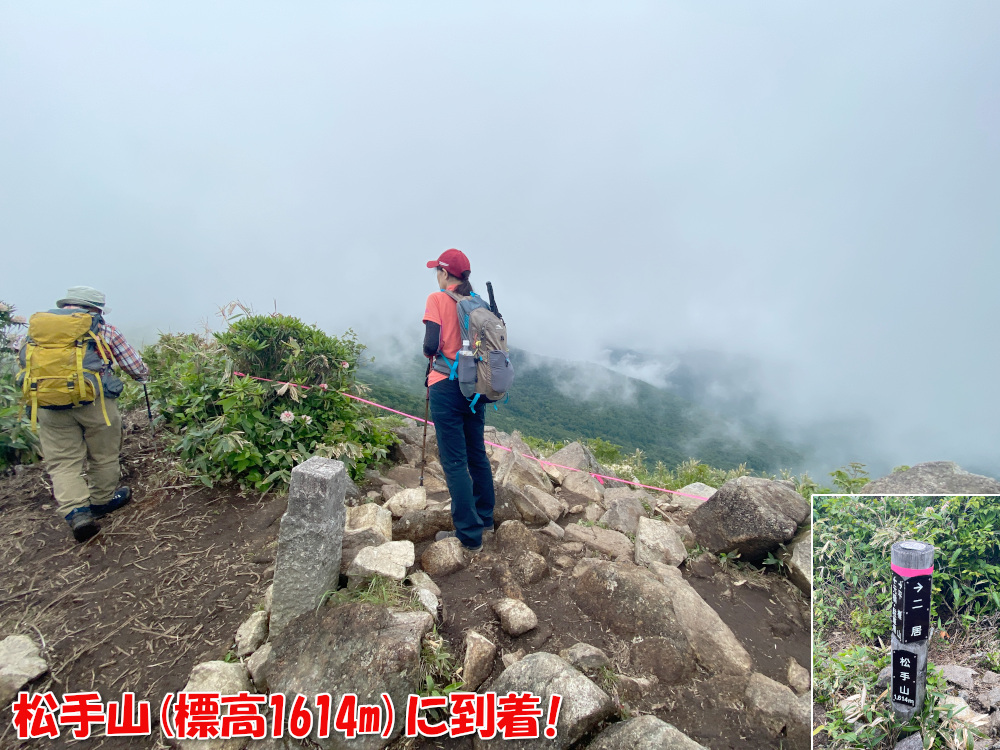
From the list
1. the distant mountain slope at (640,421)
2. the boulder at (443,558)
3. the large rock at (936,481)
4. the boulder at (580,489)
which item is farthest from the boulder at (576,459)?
the distant mountain slope at (640,421)

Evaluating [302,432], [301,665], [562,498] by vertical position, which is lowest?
[562,498]

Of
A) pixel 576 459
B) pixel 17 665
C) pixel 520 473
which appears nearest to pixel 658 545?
pixel 520 473

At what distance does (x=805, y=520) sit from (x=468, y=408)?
3892mm

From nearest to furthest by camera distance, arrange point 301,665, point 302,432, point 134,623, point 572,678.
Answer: point 572,678, point 301,665, point 134,623, point 302,432

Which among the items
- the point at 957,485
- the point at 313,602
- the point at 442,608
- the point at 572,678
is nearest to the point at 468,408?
the point at 442,608

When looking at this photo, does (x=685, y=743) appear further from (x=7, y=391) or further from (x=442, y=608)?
(x=7, y=391)

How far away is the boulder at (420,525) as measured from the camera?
485 centimetres

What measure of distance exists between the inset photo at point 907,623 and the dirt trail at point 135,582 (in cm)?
435

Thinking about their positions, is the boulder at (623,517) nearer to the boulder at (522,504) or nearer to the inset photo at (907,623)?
the boulder at (522,504)

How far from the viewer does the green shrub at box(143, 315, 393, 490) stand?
19.4ft

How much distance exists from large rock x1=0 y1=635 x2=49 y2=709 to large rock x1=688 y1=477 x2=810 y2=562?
6231 millimetres

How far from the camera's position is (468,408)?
Result: 181 inches

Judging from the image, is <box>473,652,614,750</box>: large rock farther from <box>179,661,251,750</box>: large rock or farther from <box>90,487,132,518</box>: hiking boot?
<box>90,487,132,518</box>: hiking boot

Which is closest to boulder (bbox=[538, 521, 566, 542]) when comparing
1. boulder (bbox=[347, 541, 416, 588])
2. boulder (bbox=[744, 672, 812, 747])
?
boulder (bbox=[347, 541, 416, 588])
